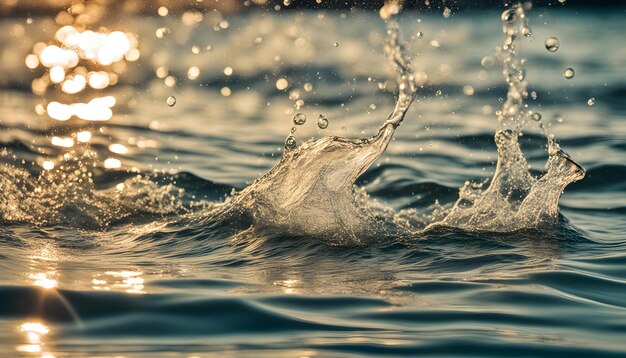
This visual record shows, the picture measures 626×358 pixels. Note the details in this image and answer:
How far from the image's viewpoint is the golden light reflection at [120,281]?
466 cm

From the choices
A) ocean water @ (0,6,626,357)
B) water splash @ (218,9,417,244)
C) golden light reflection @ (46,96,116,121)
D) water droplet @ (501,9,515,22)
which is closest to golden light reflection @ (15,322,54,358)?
ocean water @ (0,6,626,357)

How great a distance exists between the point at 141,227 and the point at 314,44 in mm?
10961

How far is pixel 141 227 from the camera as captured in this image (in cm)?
654

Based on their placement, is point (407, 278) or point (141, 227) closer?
point (407, 278)

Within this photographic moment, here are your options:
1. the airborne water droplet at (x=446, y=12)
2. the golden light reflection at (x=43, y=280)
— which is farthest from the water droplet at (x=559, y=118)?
the airborne water droplet at (x=446, y=12)

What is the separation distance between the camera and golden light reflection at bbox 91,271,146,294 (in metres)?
4.66

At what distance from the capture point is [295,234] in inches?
237

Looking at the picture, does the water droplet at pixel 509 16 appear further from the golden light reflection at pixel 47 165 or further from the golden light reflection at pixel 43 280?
the golden light reflection at pixel 47 165

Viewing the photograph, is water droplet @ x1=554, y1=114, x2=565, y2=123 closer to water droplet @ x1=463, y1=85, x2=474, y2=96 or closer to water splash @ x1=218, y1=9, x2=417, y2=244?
water droplet @ x1=463, y1=85, x2=474, y2=96

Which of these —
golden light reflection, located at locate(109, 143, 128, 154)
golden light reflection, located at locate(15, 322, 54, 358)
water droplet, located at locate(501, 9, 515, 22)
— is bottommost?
golden light reflection, located at locate(15, 322, 54, 358)

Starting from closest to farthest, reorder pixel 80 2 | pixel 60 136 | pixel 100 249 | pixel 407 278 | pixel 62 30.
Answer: pixel 407 278 < pixel 100 249 < pixel 60 136 < pixel 62 30 < pixel 80 2

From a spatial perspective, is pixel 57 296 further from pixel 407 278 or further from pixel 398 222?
pixel 398 222

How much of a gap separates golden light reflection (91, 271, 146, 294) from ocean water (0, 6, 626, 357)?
24 millimetres

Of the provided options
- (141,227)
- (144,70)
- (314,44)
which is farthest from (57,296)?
(314,44)
